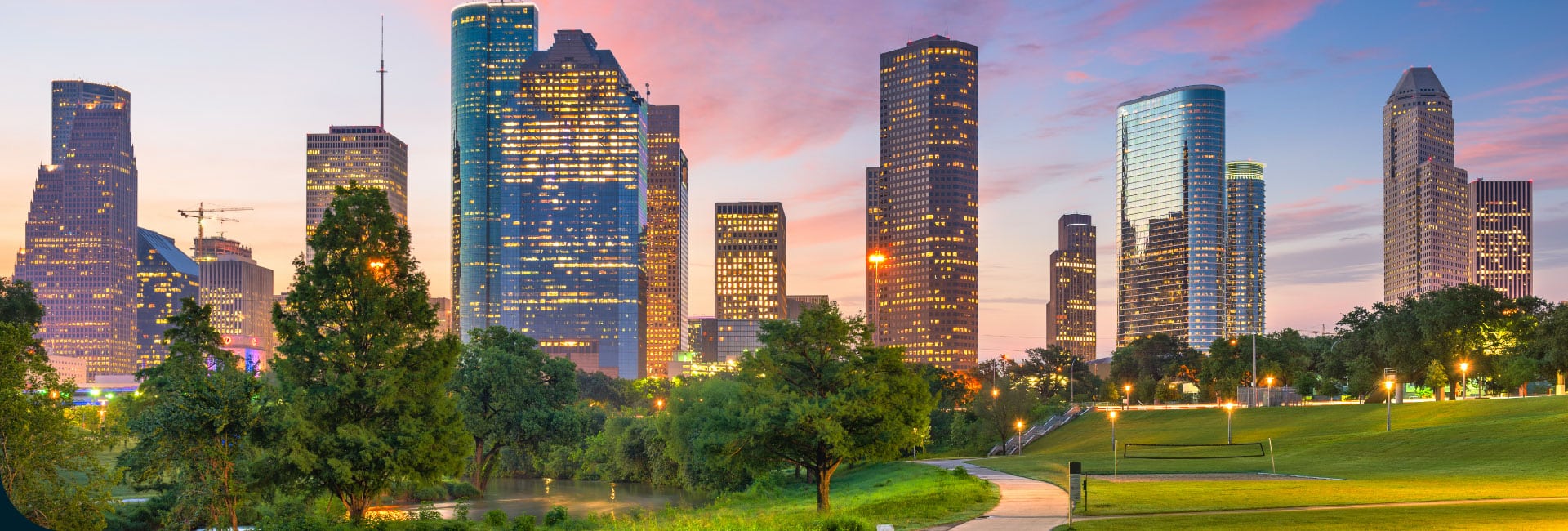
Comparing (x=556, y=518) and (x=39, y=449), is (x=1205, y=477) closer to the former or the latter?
(x=556, y=518)

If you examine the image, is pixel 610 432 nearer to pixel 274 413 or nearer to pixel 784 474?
pixel 784 474

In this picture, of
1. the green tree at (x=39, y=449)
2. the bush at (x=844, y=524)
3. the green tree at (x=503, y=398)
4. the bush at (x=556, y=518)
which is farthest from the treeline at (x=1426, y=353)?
the green tree at (x=39, y=449)

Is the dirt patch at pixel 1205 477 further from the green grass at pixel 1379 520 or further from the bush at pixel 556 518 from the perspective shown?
the bush at pixel 556 518

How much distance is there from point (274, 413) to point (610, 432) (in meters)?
56.1

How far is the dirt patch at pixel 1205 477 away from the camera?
48.0 meters

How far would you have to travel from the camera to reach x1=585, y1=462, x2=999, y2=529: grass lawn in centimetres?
3566

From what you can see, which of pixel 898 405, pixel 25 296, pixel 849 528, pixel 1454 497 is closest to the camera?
pixel 849 528

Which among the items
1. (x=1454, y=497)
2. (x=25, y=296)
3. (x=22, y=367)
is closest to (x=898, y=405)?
(x=1454, y=497)

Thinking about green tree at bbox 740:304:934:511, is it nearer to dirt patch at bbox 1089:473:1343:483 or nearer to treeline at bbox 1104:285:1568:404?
dirt patch at bbox 1089:473:1343:483

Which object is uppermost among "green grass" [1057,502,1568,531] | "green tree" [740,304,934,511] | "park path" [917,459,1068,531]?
"green tree" [740,304,934,511]

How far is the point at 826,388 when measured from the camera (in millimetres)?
43281

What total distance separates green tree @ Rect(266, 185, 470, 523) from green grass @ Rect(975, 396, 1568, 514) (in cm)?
2605

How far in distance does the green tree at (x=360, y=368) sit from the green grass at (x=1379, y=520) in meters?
25.9

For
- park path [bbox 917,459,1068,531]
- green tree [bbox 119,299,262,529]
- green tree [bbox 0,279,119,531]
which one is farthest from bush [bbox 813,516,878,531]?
green tree [bbox 119,299,262,529]
